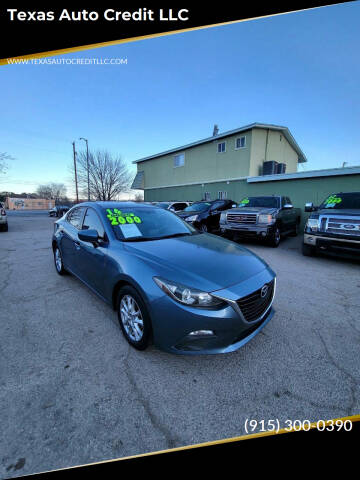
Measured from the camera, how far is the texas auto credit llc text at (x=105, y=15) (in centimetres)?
325

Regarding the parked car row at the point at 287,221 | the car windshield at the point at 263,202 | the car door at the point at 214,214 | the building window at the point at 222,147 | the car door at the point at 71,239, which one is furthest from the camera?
the building window at the point at 222,147

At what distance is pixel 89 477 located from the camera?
4.20 ft

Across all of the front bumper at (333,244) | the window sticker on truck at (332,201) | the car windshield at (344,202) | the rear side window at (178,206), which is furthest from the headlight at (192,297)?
the rear side window at (178,206)

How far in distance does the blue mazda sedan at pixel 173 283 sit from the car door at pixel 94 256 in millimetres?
13

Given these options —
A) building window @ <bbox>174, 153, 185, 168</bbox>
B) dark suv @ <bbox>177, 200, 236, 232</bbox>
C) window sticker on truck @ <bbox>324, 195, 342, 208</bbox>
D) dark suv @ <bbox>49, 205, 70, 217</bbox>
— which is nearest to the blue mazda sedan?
window sticker on truck @ <bbox>324, 195, 342, 208</bbox>

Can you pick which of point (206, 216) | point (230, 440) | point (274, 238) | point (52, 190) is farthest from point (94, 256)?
point (52, 190)

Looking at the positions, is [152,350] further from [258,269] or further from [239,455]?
[258,269]

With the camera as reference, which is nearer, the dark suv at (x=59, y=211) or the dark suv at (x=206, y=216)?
the dark suv at (x=206, y=216)

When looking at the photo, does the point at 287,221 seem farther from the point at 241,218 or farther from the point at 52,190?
the point at 52,190

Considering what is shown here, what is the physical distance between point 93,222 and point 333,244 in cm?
554

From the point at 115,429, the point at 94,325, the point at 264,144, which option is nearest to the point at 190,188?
the point at 264,144

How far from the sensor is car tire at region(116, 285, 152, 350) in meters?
2.05

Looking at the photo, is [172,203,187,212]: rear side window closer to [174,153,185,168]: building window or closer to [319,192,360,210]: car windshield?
[319,192,360,210]: car windshield

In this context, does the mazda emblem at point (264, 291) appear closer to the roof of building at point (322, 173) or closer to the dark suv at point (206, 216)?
the dark suv at point (206, 216)
